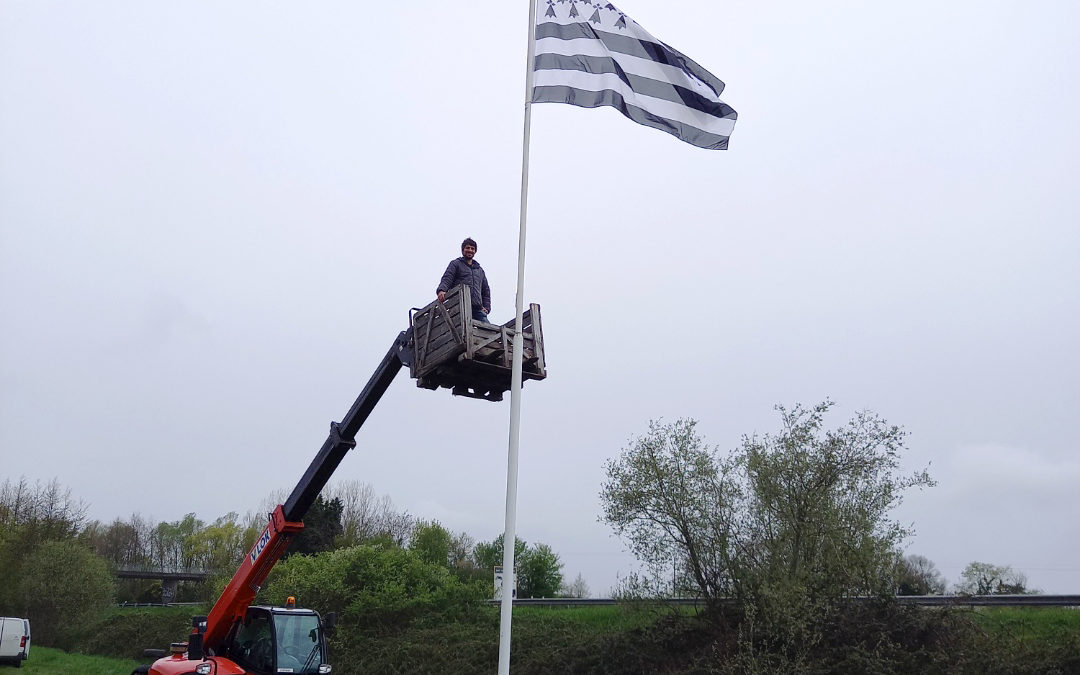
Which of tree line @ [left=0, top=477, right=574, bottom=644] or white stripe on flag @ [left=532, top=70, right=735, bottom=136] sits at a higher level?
white stripe on flag @ [left=532, top=70, right=735, bottom=136]

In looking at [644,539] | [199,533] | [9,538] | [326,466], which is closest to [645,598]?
[644,539]

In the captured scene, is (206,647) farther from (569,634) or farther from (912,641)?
(912,641)

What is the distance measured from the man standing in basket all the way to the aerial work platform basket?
0.87ft

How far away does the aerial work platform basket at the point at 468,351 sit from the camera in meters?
10.0

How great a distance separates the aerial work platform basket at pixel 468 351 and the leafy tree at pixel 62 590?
108 ft

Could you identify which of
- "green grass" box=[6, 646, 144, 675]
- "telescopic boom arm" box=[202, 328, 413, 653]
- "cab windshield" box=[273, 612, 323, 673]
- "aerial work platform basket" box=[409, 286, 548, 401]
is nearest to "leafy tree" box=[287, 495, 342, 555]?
"green grass" box=[6, 646, 144, 675]

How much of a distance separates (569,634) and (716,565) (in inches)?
232

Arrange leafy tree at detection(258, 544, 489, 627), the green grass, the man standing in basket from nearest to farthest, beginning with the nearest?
the man standing in basket → leafy tree at detection(258, 544, 489, 627) → the green grass

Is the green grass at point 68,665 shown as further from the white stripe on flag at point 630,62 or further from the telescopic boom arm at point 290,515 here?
the white stripe on flag at point 630,62

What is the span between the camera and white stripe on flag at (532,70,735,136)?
33.7 ft

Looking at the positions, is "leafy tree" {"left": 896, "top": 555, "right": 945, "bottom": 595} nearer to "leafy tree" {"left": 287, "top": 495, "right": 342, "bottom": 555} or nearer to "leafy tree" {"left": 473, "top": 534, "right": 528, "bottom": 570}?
"leafy tree" {"left": 473, "top": 534, "right": 528, "bottom": 570}

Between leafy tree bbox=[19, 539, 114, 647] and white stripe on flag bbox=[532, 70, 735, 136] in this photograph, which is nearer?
white stripe on flag bbox=[532, 70, 735, 136]

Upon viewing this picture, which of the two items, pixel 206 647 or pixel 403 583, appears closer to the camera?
pixel 206 647

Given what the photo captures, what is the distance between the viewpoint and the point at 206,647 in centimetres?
1438
